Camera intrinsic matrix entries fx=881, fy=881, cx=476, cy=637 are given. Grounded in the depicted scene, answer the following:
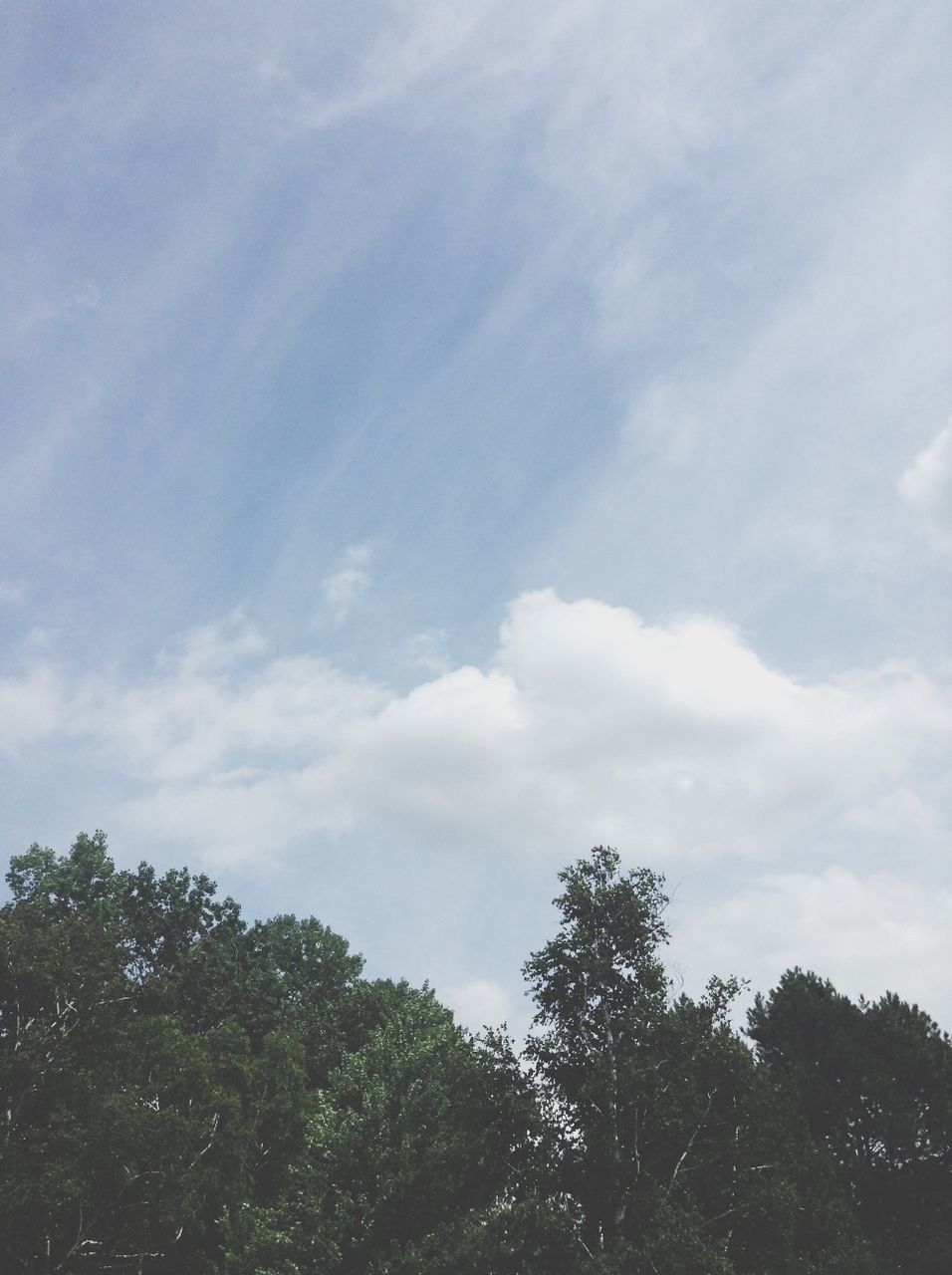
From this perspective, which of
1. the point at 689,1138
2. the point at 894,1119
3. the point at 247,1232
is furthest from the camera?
the point at 894,1119

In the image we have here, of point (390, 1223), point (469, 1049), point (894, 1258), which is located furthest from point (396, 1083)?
point (894, 1258)

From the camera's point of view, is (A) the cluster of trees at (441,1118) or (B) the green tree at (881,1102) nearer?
(A) the cluster of trees at (441,1118)

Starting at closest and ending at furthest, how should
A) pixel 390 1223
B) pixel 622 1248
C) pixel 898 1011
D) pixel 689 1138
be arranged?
pixel 622 1248
pixel 689 1138
pixel 390 1223
pixel 898 1011

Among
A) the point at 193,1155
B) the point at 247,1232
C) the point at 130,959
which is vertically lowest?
the point at 247,1232

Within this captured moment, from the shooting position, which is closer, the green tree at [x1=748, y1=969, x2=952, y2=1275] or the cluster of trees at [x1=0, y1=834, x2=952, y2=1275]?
the cluster of trees at [x1=0, y1=834, x2=952, y2=1275]

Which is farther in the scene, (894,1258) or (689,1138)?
(894,1258)

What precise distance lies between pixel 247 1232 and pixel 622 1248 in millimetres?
25753

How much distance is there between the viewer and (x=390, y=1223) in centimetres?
3394

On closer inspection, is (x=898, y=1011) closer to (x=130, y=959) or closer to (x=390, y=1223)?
(x=390, y=1223)

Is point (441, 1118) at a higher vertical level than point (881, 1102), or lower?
higher

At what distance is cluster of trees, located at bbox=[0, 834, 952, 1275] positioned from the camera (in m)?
25.9

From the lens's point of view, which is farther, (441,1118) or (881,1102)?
(881,1102)

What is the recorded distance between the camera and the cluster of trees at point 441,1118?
25.9 meters

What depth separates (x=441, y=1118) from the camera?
119 ft
